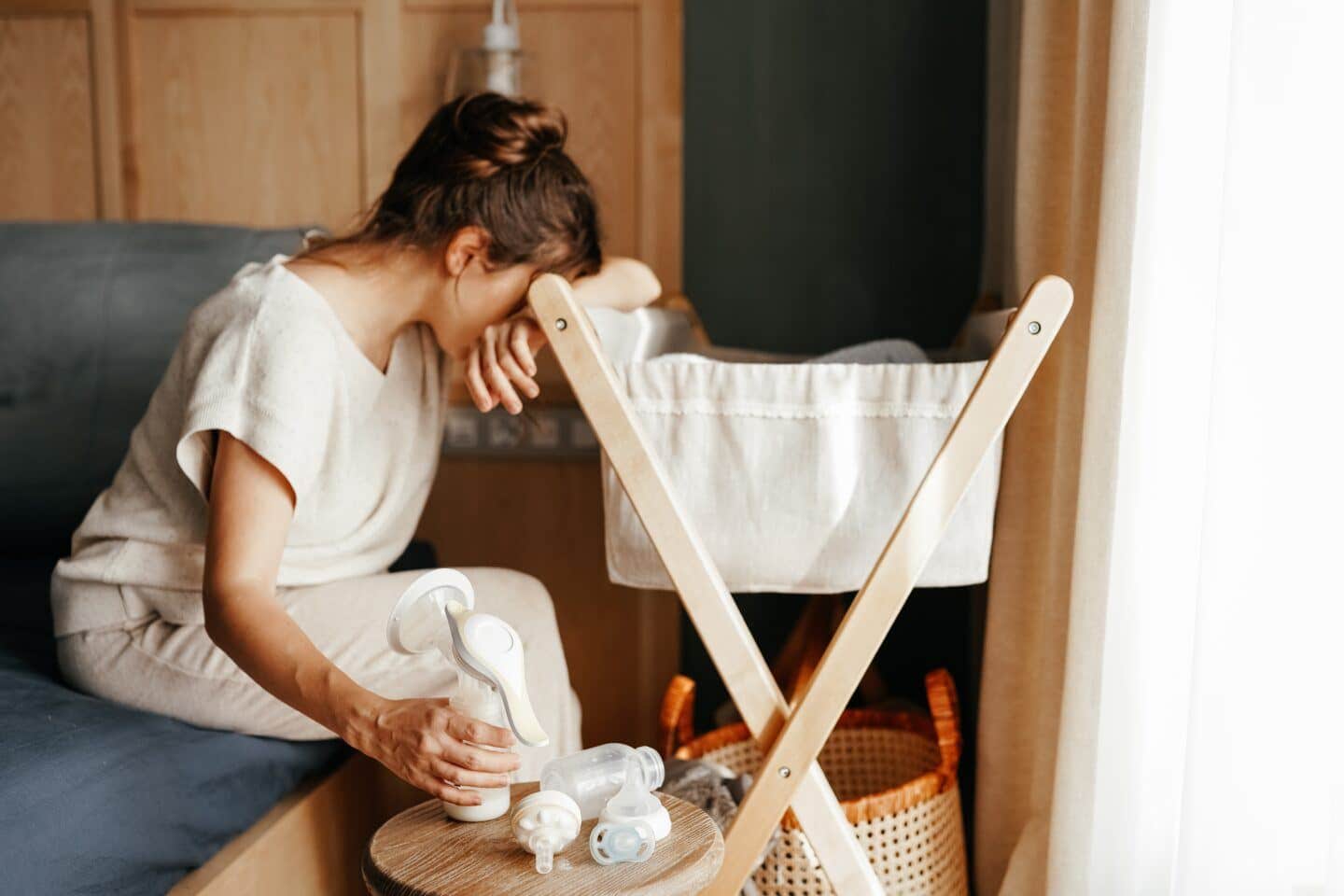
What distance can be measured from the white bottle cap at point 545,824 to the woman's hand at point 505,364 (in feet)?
1.24

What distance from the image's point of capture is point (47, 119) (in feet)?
6.61

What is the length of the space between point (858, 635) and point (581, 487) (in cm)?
87

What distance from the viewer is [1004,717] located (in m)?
1.44

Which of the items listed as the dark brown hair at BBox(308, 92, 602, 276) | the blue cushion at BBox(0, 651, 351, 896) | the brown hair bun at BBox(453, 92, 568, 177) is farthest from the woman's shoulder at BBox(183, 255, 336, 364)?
the blue cushion at BBox(0, 651, 351, 896)

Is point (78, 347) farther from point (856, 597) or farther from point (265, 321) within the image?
point (856, 597)

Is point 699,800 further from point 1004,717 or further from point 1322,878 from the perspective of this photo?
point 1322,878

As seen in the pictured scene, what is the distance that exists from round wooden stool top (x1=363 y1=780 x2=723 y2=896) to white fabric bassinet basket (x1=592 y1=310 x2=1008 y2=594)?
0.28 metres

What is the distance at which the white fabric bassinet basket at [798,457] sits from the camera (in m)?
1.15

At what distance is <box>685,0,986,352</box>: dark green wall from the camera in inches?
71.9

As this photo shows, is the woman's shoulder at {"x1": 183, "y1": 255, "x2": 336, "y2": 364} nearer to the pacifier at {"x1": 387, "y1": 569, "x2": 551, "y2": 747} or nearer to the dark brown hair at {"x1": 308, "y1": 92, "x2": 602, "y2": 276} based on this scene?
the dark brown hair at {"x1": 308, "y1": 92, "x2": 602, "y2": 276}

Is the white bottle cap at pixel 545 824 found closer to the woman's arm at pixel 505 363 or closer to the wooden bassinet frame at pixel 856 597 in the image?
the wooden bassinet frame at pixel 856 597

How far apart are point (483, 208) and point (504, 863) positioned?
632 millimetres

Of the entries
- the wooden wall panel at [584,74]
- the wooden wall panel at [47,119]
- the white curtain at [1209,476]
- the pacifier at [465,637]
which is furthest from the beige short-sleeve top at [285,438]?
the wooden wall panel at [47,119]

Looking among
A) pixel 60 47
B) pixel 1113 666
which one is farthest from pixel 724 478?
pixel 60 47
